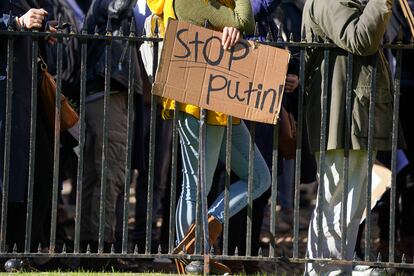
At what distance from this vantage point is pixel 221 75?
787cm

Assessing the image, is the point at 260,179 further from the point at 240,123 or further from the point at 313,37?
the point at 313,37

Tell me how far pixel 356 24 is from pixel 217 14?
2.68 feet

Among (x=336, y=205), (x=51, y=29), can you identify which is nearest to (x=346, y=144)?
(x=336, y=205)

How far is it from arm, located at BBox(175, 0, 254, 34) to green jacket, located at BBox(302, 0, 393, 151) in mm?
470

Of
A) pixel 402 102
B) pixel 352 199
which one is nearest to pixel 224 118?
pixel 352 199

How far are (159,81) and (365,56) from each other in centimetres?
126

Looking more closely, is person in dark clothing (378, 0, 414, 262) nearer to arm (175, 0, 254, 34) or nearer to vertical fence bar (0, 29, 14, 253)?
arm (175, 0, 254, 34)

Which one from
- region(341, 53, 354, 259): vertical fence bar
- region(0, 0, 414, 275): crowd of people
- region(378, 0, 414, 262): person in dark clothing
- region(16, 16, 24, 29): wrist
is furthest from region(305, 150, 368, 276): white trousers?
region(378, 0, 414, 262): person in dark clothing

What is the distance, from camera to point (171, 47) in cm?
781

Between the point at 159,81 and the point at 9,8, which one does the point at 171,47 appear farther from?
the point at 9,8

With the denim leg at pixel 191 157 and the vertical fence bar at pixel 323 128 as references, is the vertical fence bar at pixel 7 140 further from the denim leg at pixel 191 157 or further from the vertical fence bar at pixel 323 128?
the vertical fence bar at pixel 323 128

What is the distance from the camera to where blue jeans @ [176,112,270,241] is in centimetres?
806

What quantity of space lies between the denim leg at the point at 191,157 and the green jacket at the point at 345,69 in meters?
0.62

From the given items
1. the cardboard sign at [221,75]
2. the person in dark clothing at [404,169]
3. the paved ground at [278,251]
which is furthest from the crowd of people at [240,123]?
the person in dark clothing at [404,169]
